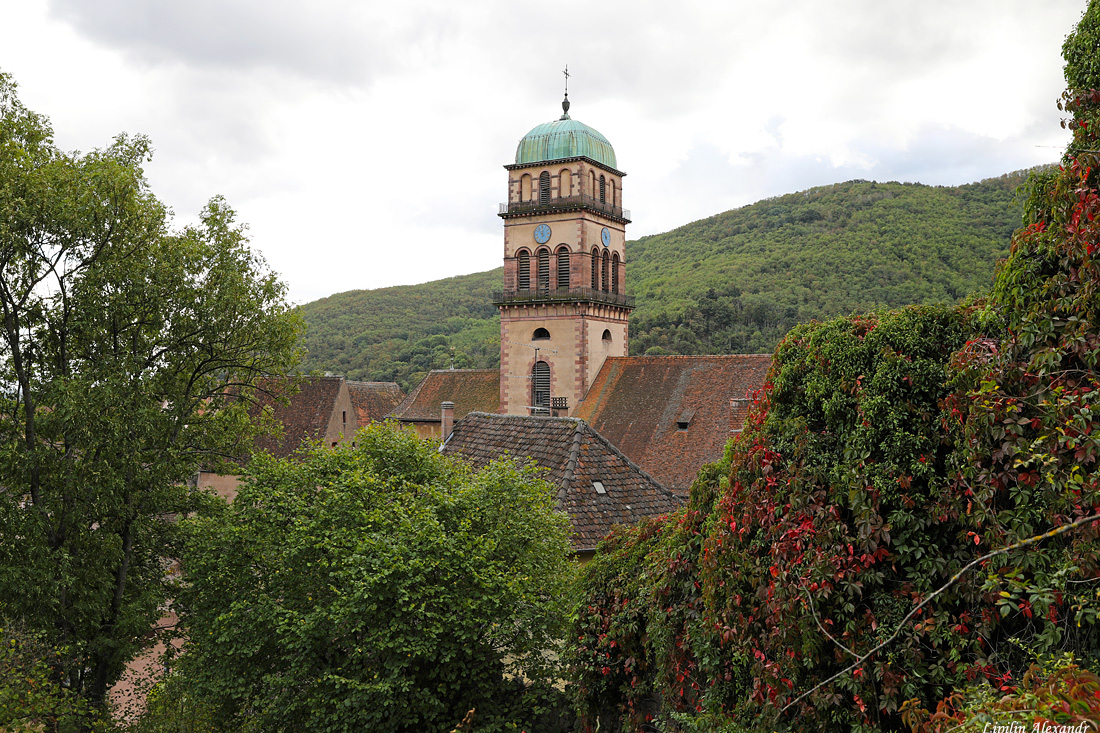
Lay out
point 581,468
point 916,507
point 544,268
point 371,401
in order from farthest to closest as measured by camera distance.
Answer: point 371,401
point 544,268
point 581,468
point 916,507

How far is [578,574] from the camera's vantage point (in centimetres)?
1071

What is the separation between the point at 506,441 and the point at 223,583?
7.47 metres

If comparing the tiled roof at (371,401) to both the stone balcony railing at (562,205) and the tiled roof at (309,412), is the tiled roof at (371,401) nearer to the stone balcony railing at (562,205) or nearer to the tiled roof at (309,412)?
the tiled roof at (309,412)

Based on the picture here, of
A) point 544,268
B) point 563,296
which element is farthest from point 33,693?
Result: point 544,268

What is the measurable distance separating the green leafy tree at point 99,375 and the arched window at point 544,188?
21.0 meters

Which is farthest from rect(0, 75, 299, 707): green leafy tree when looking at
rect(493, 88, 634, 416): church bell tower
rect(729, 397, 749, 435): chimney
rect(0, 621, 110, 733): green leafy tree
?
rect(493, 88, 634, 416): church bell tower

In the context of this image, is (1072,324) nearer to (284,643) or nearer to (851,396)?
(851,396)

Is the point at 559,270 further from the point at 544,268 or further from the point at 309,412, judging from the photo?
the point at 309,412

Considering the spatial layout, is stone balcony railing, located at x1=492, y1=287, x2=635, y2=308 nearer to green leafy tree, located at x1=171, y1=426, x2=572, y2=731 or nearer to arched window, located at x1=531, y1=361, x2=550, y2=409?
arched window, located at x1=531, y1=361, x2=550, y2=409

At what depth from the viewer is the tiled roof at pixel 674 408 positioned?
2686 cm

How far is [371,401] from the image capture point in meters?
46.7

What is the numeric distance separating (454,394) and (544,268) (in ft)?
28.5

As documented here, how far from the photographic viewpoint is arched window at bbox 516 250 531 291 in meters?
35.3

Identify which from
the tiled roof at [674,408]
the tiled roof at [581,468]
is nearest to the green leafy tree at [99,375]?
the tiled roof at [581,468]
